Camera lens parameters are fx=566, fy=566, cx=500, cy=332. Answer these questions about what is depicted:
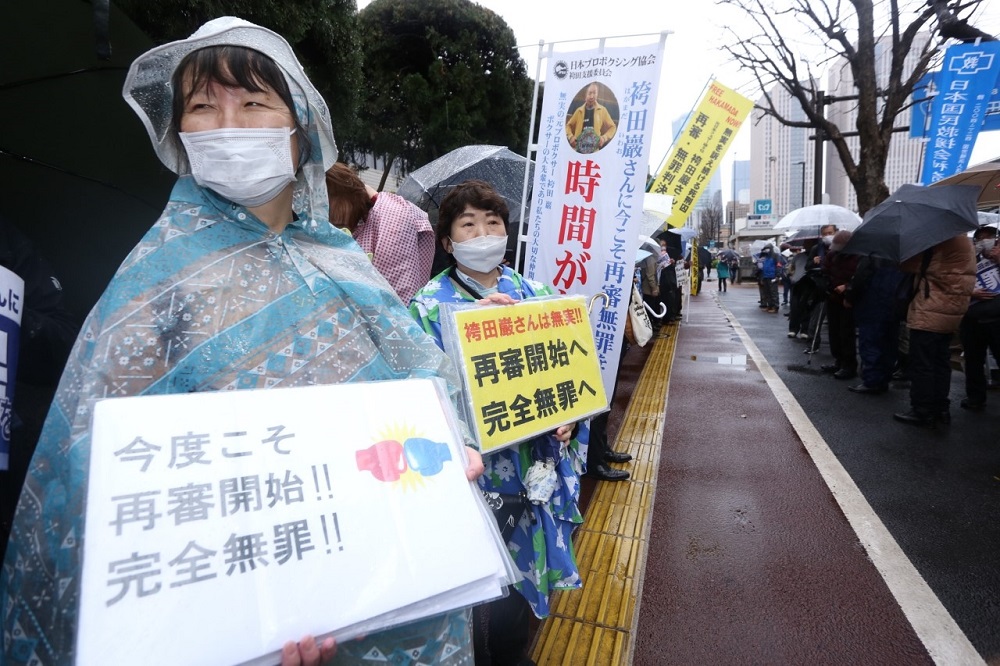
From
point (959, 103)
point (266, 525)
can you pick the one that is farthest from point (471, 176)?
point (959, 103)

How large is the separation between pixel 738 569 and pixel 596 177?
2350mm

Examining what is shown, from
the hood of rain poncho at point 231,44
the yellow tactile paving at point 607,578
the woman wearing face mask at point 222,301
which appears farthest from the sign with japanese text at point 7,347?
the yellow tactile paving at point 607,578

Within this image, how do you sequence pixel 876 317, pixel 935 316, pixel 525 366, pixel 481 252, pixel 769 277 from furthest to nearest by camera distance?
pixel 769 277 < pixel 876 317 < pixel 935 316 < pixel 481 252 < pixel 525 366

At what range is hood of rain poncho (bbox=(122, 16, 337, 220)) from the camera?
1316 millimetres

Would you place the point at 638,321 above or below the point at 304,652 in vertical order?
above

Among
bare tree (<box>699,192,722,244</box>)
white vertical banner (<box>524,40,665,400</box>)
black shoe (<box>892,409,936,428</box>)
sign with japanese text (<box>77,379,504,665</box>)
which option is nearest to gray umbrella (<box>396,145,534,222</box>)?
white vertical banner (<box>524,40,665,400</box>)

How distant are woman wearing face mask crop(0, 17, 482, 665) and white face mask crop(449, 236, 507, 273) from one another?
67 cm

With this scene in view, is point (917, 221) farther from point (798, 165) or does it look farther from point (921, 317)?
point (798, 165)

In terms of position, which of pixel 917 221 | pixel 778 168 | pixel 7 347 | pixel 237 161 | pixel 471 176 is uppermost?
pixel 778 168

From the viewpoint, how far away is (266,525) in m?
0.94

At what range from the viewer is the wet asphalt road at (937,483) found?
259 centimetres

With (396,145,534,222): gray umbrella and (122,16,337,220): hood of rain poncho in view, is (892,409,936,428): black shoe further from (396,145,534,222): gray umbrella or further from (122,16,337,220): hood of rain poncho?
(122,16,337,220): hood of rain poncho

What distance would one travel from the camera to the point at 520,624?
2.04 m

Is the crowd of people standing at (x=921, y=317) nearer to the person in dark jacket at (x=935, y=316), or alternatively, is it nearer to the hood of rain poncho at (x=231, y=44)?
the person in dark jacket at (x=935, y=316)
